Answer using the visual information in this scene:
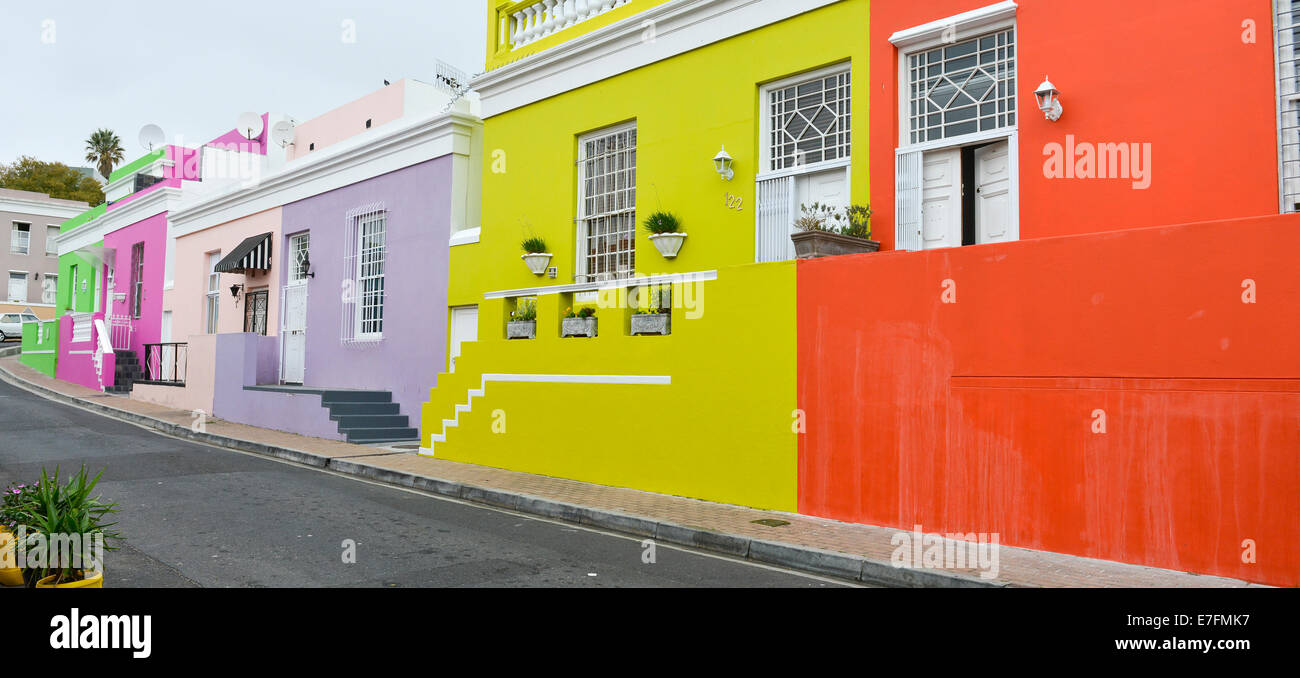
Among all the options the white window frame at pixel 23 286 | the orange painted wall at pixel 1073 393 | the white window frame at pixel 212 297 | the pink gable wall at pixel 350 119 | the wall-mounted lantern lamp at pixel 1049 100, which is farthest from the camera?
the white window frame at pixel 23 286

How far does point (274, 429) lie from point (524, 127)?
7240mm

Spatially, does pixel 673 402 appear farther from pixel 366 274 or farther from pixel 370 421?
pixel 366 274

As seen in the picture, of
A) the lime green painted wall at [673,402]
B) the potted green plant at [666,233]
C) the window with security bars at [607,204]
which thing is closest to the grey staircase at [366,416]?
the lime green painted wall at [673,402]

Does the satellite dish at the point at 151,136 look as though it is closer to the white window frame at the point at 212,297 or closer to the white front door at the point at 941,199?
the white window frame at the point at 212,297

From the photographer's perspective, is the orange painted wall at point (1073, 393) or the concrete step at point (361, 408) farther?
the concrete step at point (361, 408)

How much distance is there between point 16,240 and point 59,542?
177 feet

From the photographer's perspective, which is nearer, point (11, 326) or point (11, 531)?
point (11, 531)

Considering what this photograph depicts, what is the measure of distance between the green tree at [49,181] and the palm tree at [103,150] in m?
1.44

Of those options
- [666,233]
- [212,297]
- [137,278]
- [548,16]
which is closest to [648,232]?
[666,233]

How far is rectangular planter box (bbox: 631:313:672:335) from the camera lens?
10.2 m

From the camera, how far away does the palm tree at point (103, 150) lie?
182 ft

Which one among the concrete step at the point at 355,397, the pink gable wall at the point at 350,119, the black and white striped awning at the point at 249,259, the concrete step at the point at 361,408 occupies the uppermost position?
the pink gable wall at the point at 350,119

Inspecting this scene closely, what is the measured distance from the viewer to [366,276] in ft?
54.7
